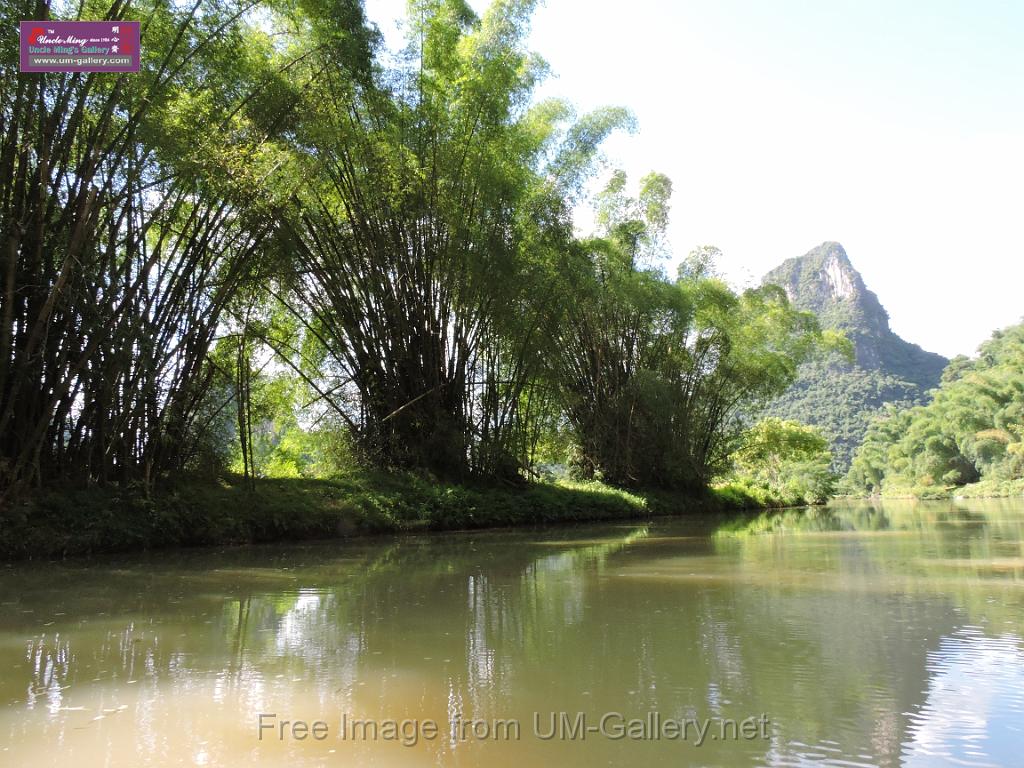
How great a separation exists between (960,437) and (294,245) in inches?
1658

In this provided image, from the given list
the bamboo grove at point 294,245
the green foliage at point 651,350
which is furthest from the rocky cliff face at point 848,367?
the bamboo grove at point 294,245

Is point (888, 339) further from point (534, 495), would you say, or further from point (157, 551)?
point (157, 551)

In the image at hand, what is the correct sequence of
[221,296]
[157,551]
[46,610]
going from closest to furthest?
[46,610]
[157,551]
[221,296]

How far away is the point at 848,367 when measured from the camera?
64.6 meters

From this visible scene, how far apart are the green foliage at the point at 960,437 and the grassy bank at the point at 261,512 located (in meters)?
31.8

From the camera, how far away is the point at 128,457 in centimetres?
761

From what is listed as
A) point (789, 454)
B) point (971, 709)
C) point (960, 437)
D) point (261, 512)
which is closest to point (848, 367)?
point (960, 437)

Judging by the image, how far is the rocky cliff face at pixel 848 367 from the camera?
59469mm

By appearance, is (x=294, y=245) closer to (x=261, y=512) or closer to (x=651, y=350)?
(x=261, y=512)

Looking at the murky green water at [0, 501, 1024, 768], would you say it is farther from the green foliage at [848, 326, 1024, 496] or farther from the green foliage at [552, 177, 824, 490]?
the green foliage at [848, 326, 1024, 496]

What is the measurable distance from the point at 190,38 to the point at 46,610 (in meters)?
5.25

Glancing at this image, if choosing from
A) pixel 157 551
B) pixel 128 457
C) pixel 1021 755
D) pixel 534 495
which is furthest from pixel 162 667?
pixel 534 495

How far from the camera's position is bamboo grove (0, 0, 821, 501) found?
6270 millimetres

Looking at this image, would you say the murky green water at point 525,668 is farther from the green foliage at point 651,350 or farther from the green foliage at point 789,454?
the green foliage at point 789,454
